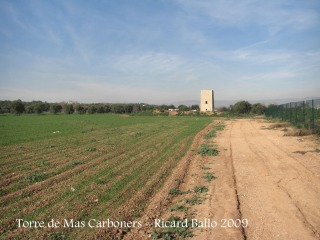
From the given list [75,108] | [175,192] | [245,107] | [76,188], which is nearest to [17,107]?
[75,108]

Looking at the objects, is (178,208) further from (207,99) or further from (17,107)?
(17,107)

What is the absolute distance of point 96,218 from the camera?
20.5 feet

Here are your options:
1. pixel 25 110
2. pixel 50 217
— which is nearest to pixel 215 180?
pixel 50 217

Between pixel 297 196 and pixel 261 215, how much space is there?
1744 mm

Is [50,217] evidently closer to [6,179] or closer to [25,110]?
[6,179]

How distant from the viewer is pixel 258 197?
293 inches

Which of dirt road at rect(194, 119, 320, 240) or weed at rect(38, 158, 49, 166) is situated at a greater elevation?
weed at rect(38, 158, 49, 166)

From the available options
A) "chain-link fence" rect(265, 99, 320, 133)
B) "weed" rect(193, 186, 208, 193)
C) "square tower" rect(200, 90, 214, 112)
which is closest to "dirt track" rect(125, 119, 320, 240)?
"weed" rect(193, 186, 208, 193)

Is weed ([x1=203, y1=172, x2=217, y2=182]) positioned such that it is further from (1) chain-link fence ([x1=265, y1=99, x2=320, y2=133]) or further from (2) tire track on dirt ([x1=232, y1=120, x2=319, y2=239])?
(1) chain-link fence ([x1=265, y1=99, x2=320, y2=133])

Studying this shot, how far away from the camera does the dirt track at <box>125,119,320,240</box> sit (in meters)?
5.53

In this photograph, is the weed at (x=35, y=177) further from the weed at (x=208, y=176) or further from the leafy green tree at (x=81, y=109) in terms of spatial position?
the leafy green tree at (x=81, y=109)

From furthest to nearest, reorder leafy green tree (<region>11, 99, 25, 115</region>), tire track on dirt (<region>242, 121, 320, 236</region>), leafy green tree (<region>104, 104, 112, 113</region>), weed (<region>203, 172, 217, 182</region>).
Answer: leafy green tree (<region>104, 104, 112, 113</region>), leafy green tree (<region>11, 99, 25, 115</region>), weed (<region>203, 172, 217, 182</region>), tire track on dirt (<region>242, 121, 320, 236</region>)

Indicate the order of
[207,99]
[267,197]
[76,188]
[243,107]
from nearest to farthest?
[267,197], [76,188], [243,107], [207,99]

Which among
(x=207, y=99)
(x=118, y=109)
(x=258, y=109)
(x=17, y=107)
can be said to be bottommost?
(x=258, y=109)
